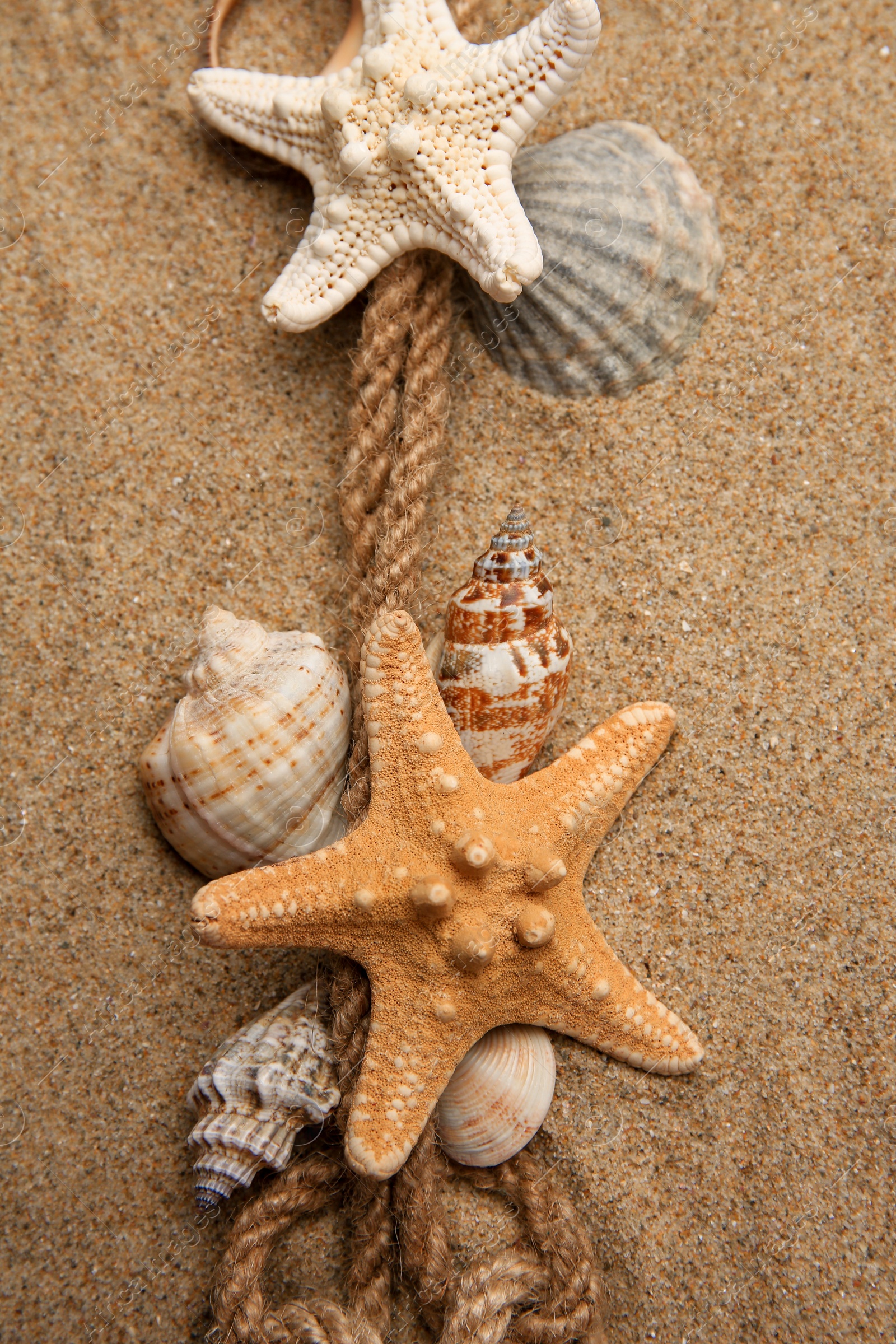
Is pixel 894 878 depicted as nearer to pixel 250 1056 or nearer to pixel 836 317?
pixel 836 317

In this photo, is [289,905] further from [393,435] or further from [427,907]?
[393,435]

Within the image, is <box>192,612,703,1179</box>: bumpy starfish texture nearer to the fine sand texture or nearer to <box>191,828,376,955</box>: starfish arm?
<box>191,828,376,955</box>: starfish arm

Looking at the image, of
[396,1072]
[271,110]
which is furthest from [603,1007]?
[271,110]

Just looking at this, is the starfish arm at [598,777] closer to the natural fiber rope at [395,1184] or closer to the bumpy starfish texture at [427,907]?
the bumpy starfish texture at [427,907]

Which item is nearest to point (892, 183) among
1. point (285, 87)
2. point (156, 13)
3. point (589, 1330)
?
point (285, 87)

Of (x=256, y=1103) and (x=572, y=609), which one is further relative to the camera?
(x=572, y=609)

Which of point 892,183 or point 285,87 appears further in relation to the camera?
point 892,183

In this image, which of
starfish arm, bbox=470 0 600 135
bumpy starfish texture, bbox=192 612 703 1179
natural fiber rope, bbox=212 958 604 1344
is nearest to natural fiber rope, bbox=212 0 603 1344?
natural fiber rope, bbox=212 958 604 1344

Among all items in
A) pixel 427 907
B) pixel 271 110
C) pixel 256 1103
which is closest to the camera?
pixel 427 907
